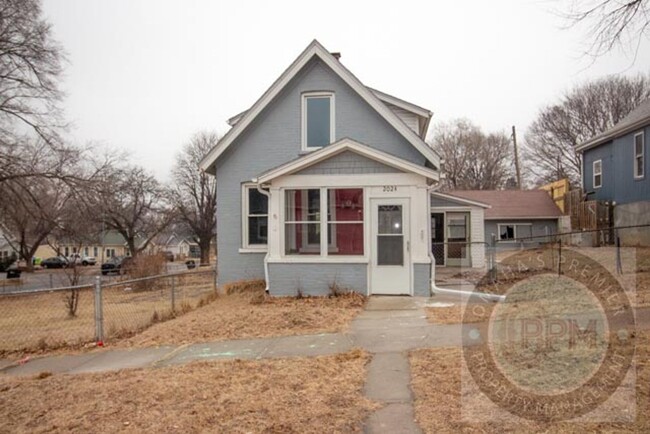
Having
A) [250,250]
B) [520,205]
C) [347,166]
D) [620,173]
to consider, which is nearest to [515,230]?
[520,205]

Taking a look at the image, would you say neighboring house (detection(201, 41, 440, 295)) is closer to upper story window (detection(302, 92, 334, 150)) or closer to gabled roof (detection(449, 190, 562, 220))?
upper story window (detection(302, 92, 334, 150))

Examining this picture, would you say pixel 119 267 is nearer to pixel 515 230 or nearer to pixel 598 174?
pixel 515 230

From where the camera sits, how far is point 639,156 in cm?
1956

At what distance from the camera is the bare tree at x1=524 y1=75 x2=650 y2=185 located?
39344mm

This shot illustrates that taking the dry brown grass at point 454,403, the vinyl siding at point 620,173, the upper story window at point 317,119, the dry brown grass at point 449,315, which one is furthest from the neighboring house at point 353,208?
the vinyl siding at point 620,173

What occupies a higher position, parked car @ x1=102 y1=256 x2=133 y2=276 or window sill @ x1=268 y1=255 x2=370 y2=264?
window sill @ x1=268 y1=255 x2=370 y2=264

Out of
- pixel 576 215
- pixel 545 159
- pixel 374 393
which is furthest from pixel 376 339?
pixel 545 159

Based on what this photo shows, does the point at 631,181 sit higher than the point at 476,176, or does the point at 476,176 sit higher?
the point at 476,176

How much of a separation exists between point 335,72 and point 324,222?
4.46 meters

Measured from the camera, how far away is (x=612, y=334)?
5.96 m

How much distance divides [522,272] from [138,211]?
45157 millimetres

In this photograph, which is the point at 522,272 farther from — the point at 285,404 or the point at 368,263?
the point at 285,404

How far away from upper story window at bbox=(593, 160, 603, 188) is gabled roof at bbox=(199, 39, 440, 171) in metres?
15.6

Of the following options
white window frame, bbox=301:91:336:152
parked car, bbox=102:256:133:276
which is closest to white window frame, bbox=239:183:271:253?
white window frame, bbox=301:91:336:152
